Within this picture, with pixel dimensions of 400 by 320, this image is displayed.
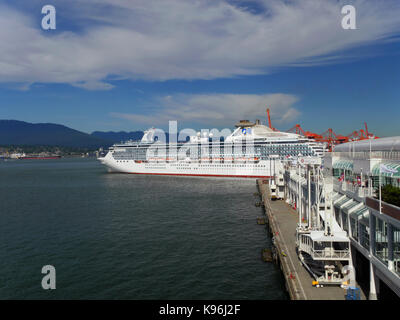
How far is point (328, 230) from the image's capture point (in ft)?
44.3

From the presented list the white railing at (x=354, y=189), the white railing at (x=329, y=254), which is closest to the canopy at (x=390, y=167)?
the white railing at (x=354, y=189)

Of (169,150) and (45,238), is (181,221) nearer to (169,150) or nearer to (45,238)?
(45,238)

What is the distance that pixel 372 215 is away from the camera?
33.9 ft

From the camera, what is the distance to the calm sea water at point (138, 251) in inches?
530

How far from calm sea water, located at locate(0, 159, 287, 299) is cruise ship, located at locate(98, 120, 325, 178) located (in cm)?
2751

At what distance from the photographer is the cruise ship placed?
60.3 metres

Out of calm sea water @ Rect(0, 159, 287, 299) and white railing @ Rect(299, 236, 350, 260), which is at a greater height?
white railing @ Rect(299, 236, 350, 260)

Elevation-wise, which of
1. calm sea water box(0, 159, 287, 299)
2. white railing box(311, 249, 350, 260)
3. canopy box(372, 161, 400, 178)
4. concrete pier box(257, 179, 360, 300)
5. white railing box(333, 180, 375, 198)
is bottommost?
calm sea water box(0, 159, 287, 299)

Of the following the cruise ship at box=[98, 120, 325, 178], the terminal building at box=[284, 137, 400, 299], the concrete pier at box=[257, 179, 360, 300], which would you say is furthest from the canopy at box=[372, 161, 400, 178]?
the cruise ship at box=[98, 120, 325, 178]

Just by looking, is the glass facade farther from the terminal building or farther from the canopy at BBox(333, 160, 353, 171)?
the canopy at BBox(333, 160, 353, 171)

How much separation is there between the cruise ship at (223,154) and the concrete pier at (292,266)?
3528 cm

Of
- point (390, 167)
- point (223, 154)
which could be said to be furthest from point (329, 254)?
point (223, 154)
